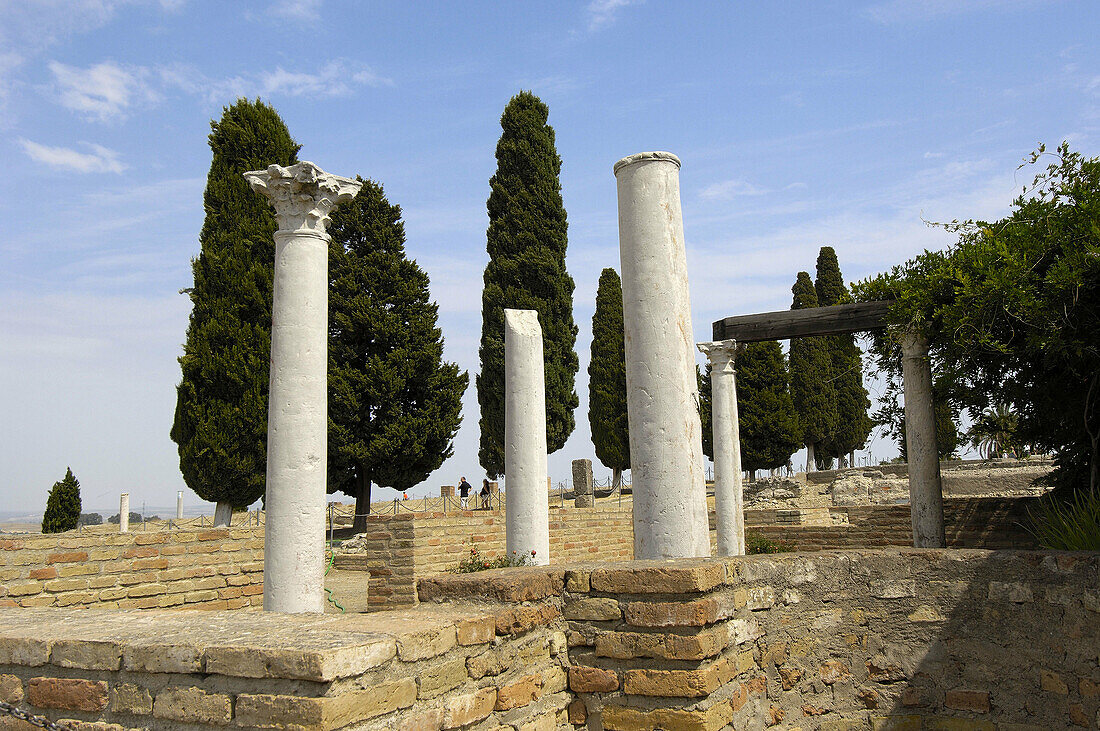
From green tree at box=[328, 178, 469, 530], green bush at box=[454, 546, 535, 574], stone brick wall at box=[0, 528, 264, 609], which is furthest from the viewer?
green tree at box=[328, 178, 469, 530]

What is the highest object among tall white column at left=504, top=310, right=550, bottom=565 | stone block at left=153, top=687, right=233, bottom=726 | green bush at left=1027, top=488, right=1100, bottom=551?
tall white column at left=504, top=310, right=550, bottom=565

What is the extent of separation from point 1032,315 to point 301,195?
604 centimetres

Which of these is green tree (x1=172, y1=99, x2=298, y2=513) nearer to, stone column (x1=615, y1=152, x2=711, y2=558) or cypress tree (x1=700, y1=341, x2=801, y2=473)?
stone column (x1=615, y1=152, x2=711, y2=558)

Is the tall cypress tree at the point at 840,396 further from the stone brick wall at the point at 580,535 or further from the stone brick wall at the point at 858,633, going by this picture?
the stone brick wall at the point at 858,633

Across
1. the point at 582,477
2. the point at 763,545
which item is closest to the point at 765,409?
the point at 582,477

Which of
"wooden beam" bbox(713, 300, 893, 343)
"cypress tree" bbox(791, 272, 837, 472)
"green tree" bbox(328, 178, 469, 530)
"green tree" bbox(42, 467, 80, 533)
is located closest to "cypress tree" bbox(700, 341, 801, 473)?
"cypress tree" bbox(791, 272, 837, 472)

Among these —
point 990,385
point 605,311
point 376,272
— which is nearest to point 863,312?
point 990,385

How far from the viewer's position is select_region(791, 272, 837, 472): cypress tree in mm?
30422

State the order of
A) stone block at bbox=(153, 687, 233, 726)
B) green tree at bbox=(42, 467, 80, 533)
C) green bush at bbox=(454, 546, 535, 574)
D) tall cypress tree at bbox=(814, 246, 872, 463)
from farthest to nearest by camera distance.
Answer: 1. tall cypress tree at bbox=(814, 246, 872, 463)
2. green tree at bbox=(42, 467, 80, 533)
3. green bush at bbox=(454, 546, 535, 574)
4. stone block at bbox=(153, 687, 233, 726)

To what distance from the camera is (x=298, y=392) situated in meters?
6.00

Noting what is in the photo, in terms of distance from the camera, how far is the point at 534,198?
2416cm

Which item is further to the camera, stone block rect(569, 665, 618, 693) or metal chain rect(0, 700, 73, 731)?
stone block rect(569, 665, 618, 693)

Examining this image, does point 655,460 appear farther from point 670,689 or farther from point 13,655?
point 13,655

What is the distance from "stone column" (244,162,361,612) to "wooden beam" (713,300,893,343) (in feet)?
20.0
